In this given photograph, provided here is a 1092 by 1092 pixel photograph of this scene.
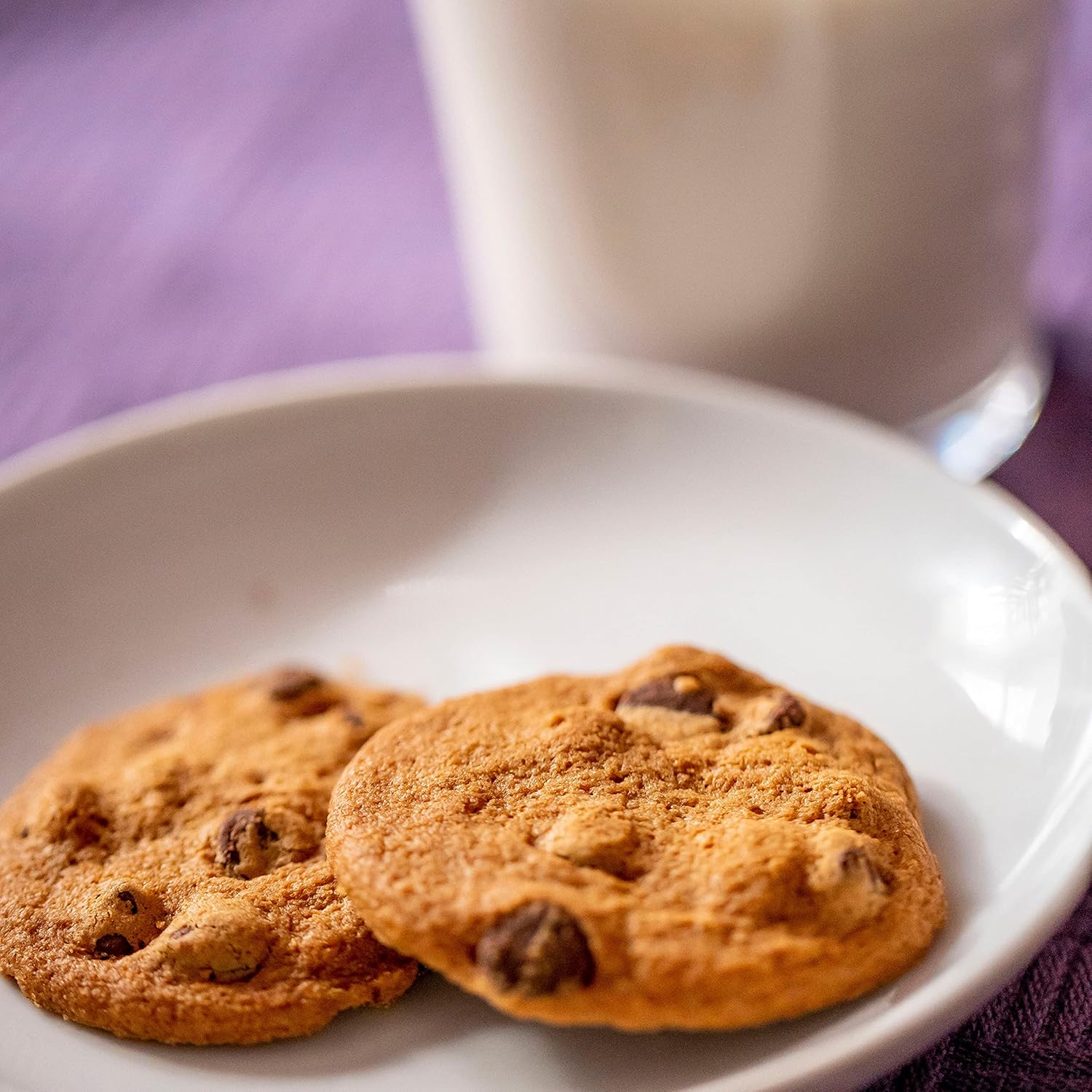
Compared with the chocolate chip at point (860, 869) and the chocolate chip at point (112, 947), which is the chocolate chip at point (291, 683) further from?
the chocolate chip at point (860, 869)

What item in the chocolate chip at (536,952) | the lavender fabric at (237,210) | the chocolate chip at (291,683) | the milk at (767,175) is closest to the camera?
the chocolate chip at (536,952)

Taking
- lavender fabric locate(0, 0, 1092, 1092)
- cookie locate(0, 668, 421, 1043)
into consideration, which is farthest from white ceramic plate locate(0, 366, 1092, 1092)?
lavender fabric locate(0, 0, 1092, 1092)

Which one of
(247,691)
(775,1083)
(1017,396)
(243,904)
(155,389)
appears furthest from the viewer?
(155,389)

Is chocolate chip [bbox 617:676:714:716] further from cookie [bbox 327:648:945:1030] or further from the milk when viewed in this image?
the milk

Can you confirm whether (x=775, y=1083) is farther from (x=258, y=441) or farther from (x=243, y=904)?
(x=258, y=441)

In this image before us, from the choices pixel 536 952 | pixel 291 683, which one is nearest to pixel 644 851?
pixel 536 952

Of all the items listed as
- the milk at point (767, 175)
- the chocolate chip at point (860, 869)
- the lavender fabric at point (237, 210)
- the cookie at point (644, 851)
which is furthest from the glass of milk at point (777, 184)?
the chocolate chip at point (860, 869)

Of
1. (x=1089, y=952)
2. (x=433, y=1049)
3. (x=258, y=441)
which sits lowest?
(x=1089, y=952)

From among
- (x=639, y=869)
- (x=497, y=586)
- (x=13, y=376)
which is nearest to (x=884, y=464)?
(x=497, y=586)

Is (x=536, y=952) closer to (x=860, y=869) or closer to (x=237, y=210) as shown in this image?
(x=860, y=869)
